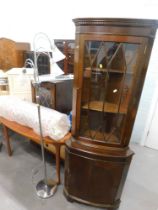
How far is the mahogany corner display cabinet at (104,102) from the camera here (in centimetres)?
102

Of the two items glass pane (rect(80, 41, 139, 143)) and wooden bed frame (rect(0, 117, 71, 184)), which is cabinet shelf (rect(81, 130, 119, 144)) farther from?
wooden bed frame (rect(0, 117, 71, 184))

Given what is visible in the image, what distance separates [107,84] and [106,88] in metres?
0.03

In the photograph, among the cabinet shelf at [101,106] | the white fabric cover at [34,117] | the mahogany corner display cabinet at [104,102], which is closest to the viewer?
the mahogany corner display cabinet at [104,102]

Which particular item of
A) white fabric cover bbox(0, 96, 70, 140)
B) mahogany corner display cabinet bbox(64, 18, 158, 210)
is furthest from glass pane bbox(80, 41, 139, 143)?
white fabric cover bbox(0, 96, 70, 140)

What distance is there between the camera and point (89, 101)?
1.32 meters

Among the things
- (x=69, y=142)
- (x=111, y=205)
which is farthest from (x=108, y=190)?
(x=69, y=142)

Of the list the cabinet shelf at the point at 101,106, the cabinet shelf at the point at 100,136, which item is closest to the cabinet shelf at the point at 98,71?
the cabinet shelf at the point at 101,106

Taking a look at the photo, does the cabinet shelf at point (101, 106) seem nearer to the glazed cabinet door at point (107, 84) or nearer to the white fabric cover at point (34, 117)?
the glazed cabinet door at point (107, 84)

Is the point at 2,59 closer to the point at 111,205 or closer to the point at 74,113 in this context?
the point at 74,113

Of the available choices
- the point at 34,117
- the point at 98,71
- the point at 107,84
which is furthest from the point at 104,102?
the point at 34,117

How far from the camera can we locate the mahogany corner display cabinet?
1.02 m

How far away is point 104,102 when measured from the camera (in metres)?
1.31

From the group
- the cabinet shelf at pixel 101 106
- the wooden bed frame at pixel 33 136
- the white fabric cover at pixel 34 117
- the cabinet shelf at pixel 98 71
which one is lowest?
the wooden bed frame at pixel 33 136

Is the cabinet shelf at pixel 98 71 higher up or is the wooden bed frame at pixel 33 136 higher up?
the cabinet shelf at pixel 98 71
